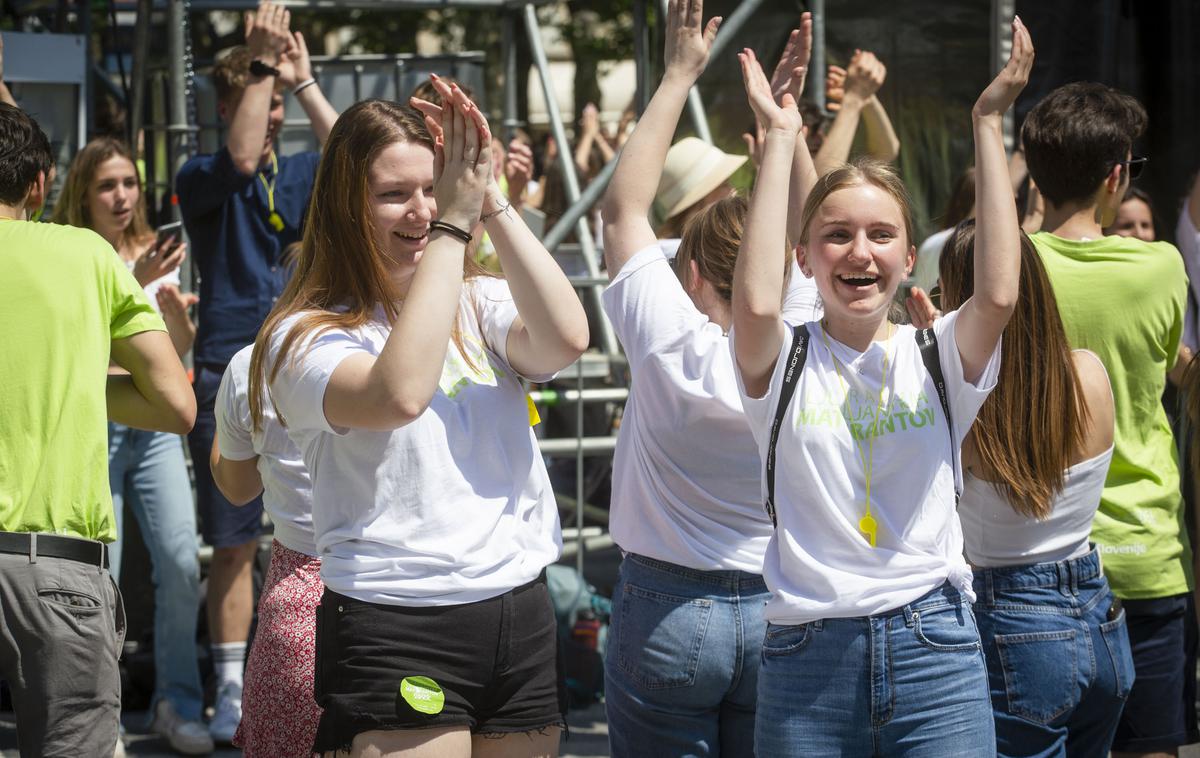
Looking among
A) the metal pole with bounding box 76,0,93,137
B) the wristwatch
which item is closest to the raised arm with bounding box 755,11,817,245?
the wristwatch

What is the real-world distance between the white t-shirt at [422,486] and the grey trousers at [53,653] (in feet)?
2.26

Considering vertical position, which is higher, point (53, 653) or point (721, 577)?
point (721, 577)

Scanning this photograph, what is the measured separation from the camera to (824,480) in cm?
250

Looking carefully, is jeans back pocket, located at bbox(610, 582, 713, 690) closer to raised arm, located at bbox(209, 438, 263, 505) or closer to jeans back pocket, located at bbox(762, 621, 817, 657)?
jeans back pocket, located at bbox(762, 621, 817, 657)

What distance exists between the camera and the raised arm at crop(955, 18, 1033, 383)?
256 centimetres

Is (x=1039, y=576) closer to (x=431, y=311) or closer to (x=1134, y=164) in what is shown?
(x=1134, y=164)

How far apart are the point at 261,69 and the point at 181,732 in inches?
90.2

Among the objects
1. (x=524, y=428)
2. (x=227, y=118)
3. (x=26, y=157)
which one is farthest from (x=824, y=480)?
(x=227, y=118)

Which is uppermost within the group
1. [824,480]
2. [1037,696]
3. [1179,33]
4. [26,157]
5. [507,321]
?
[1179,33]

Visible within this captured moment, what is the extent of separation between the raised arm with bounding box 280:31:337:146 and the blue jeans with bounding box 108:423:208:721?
4.50ft

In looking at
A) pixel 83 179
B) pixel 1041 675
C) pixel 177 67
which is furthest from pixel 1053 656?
pixel 177 67

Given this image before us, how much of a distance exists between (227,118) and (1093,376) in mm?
3242

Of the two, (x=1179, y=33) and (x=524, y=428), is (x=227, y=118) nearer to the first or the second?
(x=524, y=428)

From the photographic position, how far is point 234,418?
2963 millimetres
